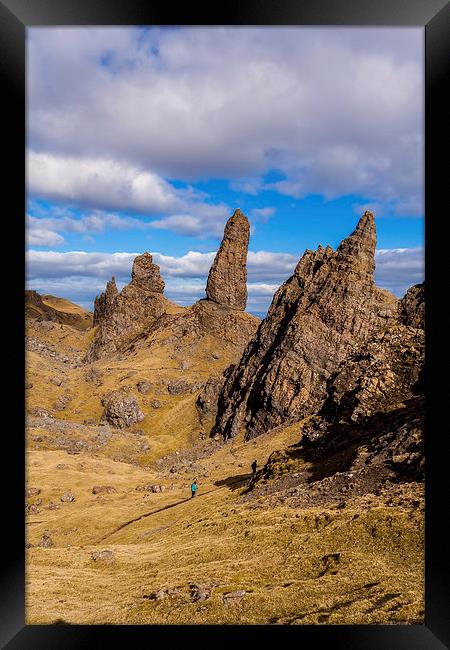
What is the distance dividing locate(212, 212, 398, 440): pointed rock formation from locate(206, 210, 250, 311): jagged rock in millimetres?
44277

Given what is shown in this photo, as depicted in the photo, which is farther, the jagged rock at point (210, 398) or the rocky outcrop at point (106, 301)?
the rocky outcrop at point (106, 301)

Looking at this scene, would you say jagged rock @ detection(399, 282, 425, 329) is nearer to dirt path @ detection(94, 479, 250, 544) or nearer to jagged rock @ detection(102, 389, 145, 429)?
dirt path @ detection(94, 479, 250, 544)

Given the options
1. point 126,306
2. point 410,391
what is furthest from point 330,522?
point 126,306

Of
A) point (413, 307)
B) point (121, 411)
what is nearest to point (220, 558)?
point (413, 307)

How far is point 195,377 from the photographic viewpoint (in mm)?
110938

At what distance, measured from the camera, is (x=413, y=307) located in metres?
61.5

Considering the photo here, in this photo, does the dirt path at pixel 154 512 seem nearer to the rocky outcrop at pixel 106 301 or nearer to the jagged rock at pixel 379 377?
the jagged rock at pixel 379 377

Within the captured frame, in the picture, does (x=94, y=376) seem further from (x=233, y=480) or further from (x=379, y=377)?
(x=379, y=377)

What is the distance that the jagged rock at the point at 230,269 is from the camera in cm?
12988

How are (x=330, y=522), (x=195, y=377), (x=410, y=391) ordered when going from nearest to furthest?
(x=330, y=522)
(x=410, y=391)
(x=195, y=377)

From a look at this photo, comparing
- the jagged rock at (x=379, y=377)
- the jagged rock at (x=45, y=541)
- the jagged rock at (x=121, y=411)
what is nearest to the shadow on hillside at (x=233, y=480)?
the jagged rock at (x=379, y=377)

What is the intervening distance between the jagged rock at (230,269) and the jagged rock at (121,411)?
48.3 meters

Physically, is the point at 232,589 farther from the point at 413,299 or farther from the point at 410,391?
the point at 413,299
